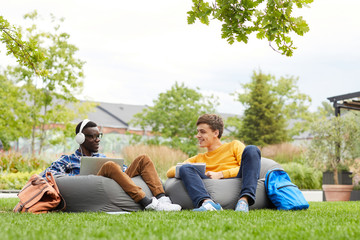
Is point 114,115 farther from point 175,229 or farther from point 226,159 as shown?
point 175,229

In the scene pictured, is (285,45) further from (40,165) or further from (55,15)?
(55,15)

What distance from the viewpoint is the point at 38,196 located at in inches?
200

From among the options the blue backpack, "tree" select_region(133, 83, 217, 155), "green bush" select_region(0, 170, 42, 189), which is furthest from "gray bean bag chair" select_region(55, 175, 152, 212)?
"tree" select_region(133, 83, 217, 155)

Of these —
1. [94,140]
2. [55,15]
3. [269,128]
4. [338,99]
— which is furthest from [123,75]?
[94,140]

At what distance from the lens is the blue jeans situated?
523 cm

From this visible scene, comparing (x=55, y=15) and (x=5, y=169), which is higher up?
(x=55, y=15)

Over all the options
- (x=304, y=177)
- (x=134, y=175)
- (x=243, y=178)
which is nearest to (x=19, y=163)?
(x=304, y=177)

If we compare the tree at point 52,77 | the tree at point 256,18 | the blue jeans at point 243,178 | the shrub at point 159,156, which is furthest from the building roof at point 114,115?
the tree at point 256,18

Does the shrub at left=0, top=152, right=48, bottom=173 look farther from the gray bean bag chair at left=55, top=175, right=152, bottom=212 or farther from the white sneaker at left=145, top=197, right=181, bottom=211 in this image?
the white sneaker at left=145, top=197, right=181, bottom=211

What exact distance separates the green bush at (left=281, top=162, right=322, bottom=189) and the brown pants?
378 inches

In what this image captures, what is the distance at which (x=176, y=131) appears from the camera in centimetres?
2044

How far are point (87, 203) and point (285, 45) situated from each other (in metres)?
2.86

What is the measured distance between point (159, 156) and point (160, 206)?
→ 853 centimetres

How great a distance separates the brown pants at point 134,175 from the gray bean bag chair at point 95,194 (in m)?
0.08
